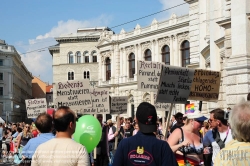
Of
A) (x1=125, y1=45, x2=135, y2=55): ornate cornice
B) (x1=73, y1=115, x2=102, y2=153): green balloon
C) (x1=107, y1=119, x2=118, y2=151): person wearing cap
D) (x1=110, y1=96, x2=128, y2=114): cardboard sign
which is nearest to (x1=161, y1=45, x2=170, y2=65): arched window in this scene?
(x1=125, y1=45, x2=135, y2=55): ornate cornice

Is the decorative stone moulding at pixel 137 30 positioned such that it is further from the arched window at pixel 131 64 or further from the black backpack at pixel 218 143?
the black backpack at pixel 218 143

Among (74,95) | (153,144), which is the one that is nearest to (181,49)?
(74,95)

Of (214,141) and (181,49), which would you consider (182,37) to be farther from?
(214,141)

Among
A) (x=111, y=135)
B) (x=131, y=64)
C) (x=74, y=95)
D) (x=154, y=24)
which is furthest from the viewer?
(x=131, y=64)

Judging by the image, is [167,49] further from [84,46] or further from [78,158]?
[78,158]

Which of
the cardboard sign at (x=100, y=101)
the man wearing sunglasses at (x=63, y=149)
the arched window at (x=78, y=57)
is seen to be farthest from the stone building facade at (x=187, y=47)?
the arched window at (x=78, y=57)

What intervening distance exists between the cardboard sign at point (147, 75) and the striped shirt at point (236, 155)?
809 cm

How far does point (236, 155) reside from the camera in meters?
3.52

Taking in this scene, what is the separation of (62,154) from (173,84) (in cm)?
474

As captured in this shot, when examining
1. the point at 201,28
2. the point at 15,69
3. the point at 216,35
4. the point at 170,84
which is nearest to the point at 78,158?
the point at 170,84

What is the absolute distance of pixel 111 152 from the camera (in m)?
14.8

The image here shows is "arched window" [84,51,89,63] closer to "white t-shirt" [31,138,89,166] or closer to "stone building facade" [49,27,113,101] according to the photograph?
"stone building facade" [49,27,113,101]

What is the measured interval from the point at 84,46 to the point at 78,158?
209 ft

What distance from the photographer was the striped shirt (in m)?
3.51
